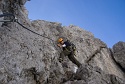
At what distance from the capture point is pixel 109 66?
26125mm

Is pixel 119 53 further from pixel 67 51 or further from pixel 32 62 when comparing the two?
pixel 32 62

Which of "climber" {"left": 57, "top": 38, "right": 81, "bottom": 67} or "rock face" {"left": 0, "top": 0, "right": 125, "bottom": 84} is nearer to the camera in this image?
"rock face" {"left": 0, "top": 0, "right": 125, "bottom": 84}

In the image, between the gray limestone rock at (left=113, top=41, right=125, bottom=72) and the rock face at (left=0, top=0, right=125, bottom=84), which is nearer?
the rock face at (left=0, top=0, right=125, bottom=84)

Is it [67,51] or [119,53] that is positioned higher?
[119,53]

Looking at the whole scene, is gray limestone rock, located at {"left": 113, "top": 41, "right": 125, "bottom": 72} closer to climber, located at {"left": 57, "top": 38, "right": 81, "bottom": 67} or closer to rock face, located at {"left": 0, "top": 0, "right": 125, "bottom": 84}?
rock face, located at {"left": 0, "top": 0, "right": 125, "bottom": 84}

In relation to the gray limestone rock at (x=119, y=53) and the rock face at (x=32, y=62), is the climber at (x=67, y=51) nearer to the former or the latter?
the rock face at (x=32, y=62)

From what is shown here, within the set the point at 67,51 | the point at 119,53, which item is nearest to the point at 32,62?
the point at 67,51

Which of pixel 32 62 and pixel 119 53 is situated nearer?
pixel 32 62

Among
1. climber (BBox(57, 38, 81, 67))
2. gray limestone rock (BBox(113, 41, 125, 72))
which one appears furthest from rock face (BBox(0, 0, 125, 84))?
gray limestone rock (BBox(113, 41, 125, 72))

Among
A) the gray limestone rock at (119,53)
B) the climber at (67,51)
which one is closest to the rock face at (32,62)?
the climber at (67,51)

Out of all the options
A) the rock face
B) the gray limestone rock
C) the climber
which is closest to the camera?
the rock face

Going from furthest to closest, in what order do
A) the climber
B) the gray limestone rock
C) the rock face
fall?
1. the gray limestone rock
2. the climber
3. the rock face

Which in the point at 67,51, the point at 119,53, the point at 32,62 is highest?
the point at 119,53

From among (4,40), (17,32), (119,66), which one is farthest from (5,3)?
(119,66)
